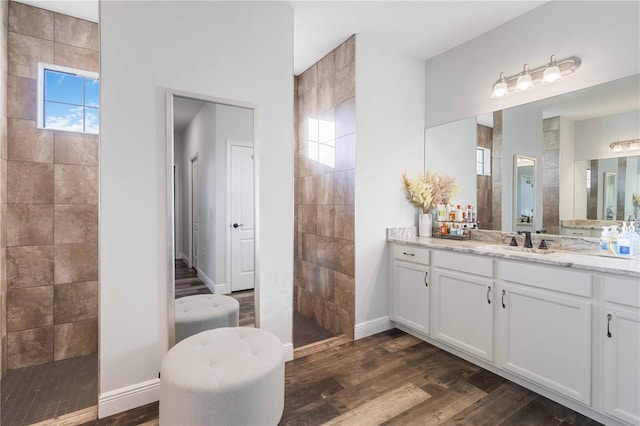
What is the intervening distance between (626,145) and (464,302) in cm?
155

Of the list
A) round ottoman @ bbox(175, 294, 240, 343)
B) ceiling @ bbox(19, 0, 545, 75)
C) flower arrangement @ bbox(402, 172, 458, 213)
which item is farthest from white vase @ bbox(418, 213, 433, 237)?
round ottoman @ bbox(175, 294, 240, 343)

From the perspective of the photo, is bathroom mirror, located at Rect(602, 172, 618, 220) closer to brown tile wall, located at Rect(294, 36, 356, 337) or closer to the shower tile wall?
the shower tile wall

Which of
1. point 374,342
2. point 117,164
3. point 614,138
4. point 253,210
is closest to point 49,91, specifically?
point 117,164

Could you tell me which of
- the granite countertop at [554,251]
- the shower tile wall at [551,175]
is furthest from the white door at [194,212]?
the shower tile wall at [551,175]

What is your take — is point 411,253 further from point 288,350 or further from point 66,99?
point 66,99

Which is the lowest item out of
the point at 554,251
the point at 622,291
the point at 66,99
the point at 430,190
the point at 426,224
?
the point at 622,291

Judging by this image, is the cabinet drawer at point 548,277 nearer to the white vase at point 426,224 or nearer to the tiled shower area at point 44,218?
the white vase at point 426,224

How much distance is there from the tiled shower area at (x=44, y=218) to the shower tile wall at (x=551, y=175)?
3.56m

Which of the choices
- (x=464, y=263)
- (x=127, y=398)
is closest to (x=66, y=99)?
(x=127, y=398)

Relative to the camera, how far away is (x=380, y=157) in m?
2.96

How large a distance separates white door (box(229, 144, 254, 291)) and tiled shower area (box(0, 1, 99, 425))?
120cm

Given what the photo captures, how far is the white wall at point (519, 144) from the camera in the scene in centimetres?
250

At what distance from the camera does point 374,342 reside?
2.77 m

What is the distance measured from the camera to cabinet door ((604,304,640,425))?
1578 millimetres
